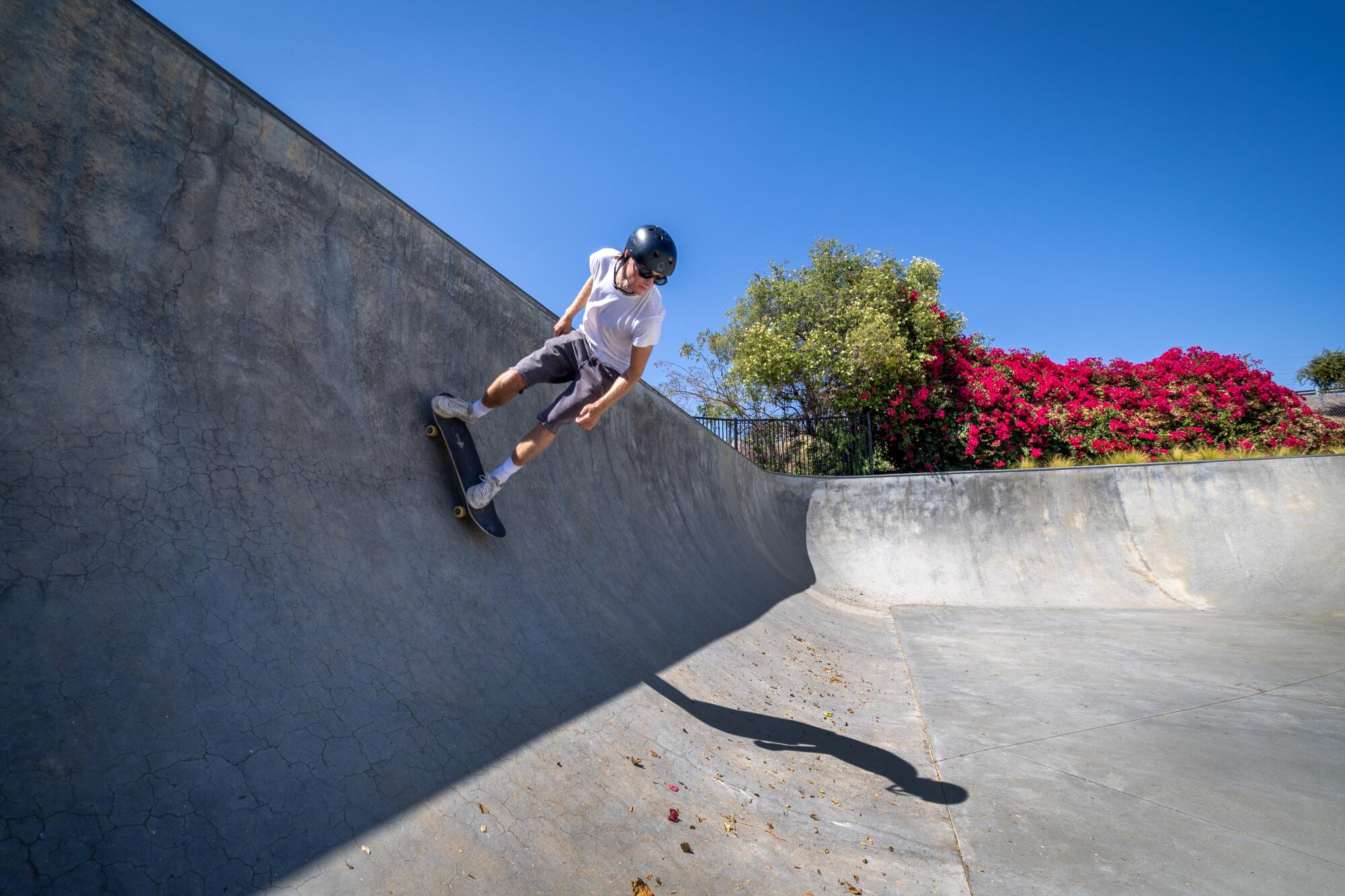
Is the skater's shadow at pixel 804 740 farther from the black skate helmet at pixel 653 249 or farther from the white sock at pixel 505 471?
the black skate helmet at pixel 653 249

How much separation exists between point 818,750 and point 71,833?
10.3ft

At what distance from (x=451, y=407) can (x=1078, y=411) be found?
17101 millimetres

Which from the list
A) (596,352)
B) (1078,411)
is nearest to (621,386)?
(596,352)

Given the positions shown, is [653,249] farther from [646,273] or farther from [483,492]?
[483,492]

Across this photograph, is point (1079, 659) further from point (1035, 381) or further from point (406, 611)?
point (1035, 381)

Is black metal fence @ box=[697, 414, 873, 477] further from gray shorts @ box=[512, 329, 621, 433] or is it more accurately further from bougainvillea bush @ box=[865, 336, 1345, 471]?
gray shorts @ box=[512, 329, 621, 433]

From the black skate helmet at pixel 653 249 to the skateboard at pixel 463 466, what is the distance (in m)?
1.43

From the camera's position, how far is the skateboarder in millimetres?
3133

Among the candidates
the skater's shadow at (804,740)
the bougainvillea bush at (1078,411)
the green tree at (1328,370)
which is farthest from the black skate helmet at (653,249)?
the green tree at (1328,370)

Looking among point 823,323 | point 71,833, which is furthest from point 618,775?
point 823,323

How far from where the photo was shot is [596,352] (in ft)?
11.1

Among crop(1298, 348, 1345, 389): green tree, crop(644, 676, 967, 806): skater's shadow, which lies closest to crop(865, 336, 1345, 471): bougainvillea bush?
crop(644, 676, 967, 806): skater's shadow

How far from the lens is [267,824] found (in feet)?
5.41

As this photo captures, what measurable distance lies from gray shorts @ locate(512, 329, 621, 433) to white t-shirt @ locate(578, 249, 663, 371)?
0.07 meters
